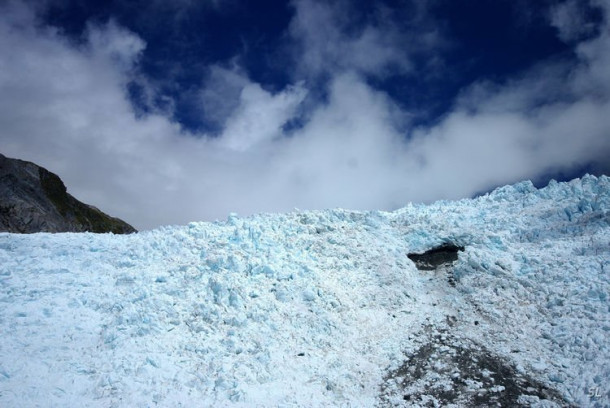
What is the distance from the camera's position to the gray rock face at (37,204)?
48.9 m

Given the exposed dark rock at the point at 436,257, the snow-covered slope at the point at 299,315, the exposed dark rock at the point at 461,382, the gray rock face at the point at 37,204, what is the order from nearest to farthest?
the snow-covered slope at the point at 299,315 → the exposed dark rock at the point at 461,382 → the exposed dark rock at the point at 436,257 → the gray rock face at the point at 37,204

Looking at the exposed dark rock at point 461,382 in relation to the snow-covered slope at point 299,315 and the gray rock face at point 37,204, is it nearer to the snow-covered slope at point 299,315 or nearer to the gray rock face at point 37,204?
the snow-covered slope at point 299,315

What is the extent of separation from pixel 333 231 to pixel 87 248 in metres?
13.9

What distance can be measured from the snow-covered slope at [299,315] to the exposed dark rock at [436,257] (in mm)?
517

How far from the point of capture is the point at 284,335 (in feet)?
52.3

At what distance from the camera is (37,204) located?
54.7m

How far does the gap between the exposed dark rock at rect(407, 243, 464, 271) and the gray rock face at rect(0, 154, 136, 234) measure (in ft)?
157

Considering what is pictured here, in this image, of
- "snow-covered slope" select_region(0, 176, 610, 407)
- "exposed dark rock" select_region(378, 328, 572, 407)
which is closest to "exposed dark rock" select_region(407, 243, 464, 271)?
"snow-covered slope" select_region(0, 176, 610, 407)

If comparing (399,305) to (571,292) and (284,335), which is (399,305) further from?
(571,292)

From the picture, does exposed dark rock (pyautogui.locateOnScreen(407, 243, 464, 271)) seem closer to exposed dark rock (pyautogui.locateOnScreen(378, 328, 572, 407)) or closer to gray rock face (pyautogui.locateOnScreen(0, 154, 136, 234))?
exposed dark rock (pyautogui.locateOnScreen(378, 328, 572, 407))

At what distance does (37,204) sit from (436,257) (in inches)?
2209

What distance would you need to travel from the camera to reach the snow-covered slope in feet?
42.5

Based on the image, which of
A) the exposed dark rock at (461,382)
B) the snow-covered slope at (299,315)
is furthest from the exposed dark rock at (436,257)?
the exposed dark rock at (461,382)

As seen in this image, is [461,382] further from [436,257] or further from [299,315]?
[436,257]
